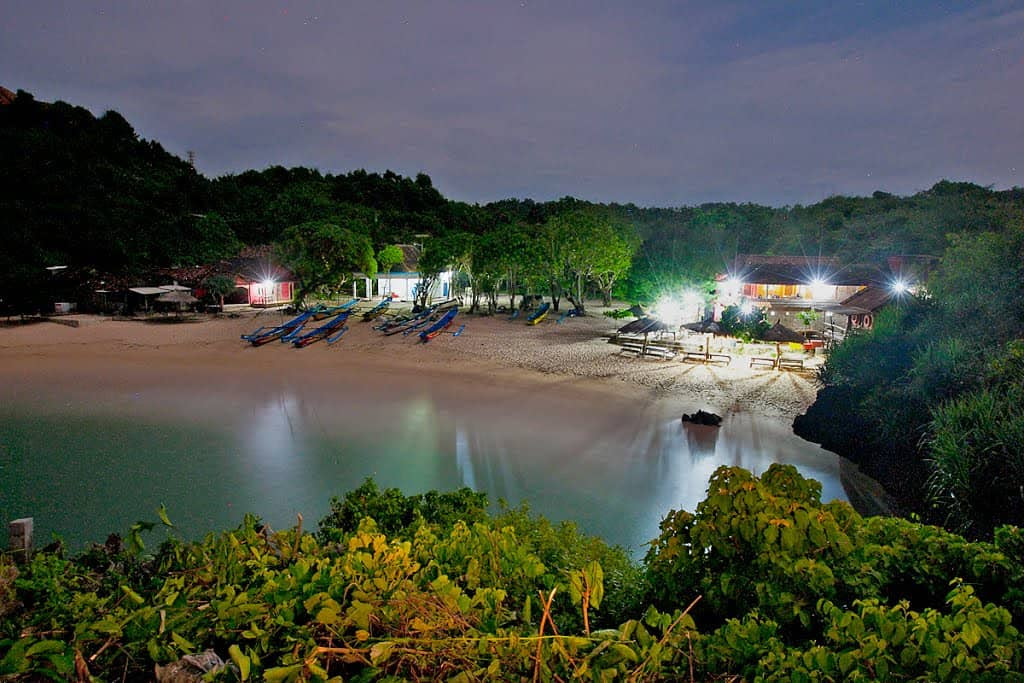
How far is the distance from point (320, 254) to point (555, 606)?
32053 mm

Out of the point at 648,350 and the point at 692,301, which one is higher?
the point at 692,301

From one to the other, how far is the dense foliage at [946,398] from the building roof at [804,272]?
17849 millimetres

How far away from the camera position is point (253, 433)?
13.0 meters

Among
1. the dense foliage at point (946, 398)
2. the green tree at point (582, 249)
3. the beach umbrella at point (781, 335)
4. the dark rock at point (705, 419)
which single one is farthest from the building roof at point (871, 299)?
the dark rock at point (705, 419)

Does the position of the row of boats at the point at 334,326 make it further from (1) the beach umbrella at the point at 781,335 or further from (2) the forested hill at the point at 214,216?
(1) the beach umbrella at the point at 781,335

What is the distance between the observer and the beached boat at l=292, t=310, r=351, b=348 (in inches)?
923

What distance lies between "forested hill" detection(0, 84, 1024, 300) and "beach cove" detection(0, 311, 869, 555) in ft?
35.9

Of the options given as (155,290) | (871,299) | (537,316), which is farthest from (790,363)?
(155,290)

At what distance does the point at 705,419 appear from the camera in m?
13.8

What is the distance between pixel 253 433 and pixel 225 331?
13.9 meters

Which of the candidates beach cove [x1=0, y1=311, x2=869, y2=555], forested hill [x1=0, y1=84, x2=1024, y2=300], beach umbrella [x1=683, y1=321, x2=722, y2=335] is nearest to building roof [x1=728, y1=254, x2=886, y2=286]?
forested hill [x1=0, y1=84, x2=1024, y2=300]

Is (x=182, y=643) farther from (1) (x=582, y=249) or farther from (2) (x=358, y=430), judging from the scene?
(1) (x=582, y=249)

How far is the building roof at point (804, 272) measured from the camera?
1201 inches

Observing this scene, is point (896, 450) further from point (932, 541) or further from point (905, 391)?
point (932, 541)
